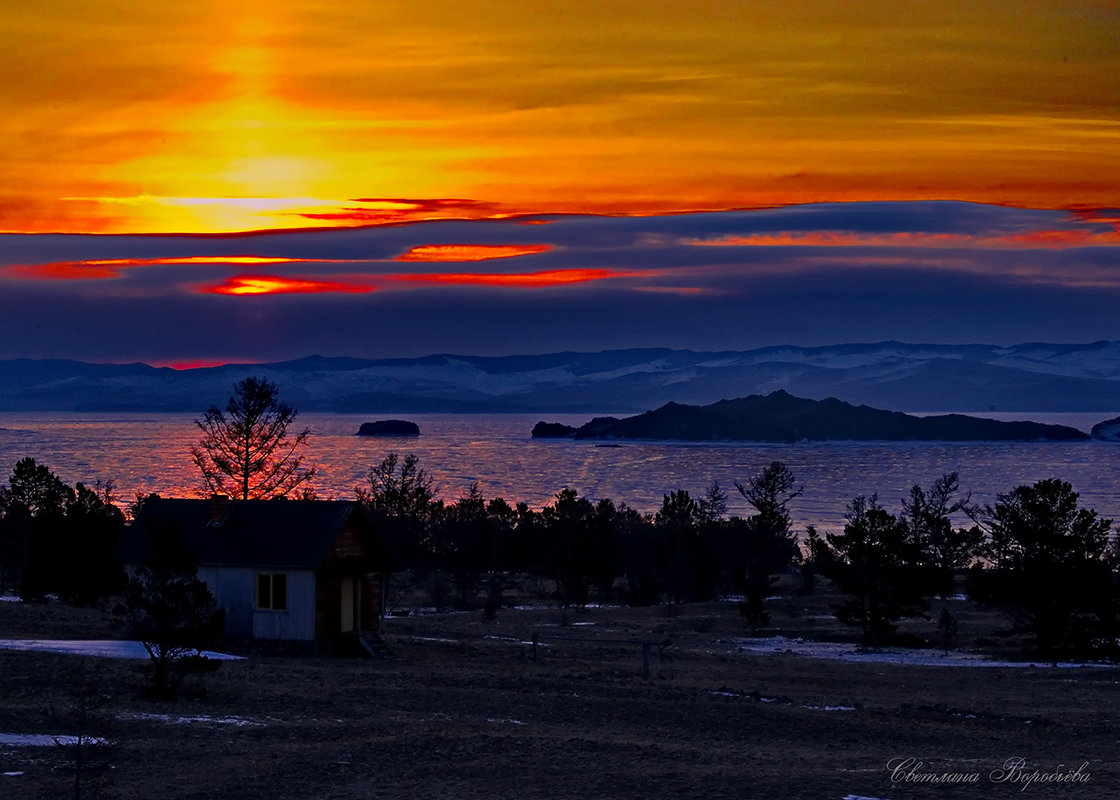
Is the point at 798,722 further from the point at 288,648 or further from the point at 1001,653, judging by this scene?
the point at 1001,653

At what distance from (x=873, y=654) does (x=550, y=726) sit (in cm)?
2047

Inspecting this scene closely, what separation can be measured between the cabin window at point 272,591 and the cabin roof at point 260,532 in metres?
0.44

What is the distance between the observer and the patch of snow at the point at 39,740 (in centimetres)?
1780

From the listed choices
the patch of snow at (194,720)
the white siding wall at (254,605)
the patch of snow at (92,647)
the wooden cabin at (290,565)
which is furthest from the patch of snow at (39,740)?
the white siding wall at (254,605)

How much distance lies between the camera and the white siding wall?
30.3 m

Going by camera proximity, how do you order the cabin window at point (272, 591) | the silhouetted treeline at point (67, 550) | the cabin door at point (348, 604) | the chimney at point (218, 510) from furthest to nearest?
the silhouetted treeline at point (67, 550)
the chimney at point (218, 510)
the cabin door at point (348, 604)
the cabin window at point (272, 591)

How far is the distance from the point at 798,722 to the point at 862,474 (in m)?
178

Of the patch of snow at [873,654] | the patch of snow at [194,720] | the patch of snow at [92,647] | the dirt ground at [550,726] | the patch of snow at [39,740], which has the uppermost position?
the patch of snow at [92,647]

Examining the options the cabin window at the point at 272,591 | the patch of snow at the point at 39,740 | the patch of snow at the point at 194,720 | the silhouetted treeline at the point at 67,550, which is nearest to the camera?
the patch of snow at the point at 39,740

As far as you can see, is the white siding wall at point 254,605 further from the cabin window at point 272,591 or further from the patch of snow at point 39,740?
the patch of snow at point 39,740

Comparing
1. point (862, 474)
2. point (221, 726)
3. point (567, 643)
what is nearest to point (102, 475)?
point (862, 474)

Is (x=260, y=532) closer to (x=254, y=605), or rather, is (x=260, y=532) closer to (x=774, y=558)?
(x=254, y=605)

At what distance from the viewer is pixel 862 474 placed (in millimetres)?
194500

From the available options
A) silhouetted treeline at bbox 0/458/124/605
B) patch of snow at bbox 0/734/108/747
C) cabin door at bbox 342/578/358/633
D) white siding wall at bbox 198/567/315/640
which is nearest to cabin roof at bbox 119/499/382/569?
white siding wall at bbox 198/567/315/640
